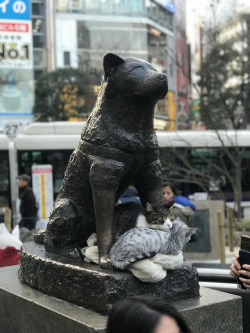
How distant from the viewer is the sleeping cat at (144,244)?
262cm

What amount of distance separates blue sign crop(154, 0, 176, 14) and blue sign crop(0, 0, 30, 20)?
16.0 m

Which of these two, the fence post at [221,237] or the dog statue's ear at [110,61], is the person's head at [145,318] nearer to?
the dog statue's ear at [110,61]

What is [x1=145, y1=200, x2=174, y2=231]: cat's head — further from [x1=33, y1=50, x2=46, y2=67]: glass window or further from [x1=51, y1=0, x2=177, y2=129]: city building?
[x1=33, y1=50, x2=46, y2=67]: glass window

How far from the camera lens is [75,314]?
262 centimetres

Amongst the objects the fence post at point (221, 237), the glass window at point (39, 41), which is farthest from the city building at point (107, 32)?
the fence post at point (221, 237)

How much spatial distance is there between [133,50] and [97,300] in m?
29.1

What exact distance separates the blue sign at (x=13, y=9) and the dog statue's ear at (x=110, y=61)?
15470 millimetres

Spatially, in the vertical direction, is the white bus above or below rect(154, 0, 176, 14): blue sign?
below

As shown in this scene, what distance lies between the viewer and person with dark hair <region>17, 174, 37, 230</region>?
33.6 feet

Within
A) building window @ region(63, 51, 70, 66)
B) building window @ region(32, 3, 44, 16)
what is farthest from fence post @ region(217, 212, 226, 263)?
building window @ region(32, 3, 44, 16)

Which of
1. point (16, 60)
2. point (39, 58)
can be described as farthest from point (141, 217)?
point (39, 58)

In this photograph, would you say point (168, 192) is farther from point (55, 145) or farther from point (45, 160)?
point (45, 160)

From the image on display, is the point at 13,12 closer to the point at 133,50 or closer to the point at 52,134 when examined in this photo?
the point at 52,134

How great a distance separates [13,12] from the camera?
17531 millimetres
